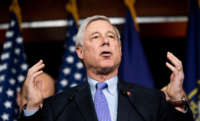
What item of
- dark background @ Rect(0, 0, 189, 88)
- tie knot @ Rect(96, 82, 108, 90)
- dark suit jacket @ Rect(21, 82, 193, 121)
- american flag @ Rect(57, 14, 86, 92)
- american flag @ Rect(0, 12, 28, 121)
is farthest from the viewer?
dark background @ Rect(0, 0, 189, 88)

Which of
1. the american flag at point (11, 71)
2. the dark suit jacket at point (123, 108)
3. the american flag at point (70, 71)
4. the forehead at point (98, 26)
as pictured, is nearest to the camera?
the dark suit jacket at point (123, 108)

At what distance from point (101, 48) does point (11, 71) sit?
169 cm

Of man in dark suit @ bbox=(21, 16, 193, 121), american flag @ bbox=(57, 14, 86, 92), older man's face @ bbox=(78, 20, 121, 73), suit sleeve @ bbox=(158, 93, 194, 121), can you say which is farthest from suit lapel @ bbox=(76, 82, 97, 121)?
american flag @ bbox=(57, 14, 86, 92)

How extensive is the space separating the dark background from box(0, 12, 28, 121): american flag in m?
0.50

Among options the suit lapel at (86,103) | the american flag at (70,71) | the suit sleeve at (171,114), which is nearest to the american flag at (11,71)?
the american flag at (70,71)

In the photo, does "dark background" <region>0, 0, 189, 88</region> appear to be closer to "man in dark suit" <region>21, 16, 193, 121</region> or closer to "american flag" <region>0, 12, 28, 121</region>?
"american flag" <region>0, 12, 28, 121</region>

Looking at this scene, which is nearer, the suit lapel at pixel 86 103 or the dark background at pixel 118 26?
the suit lapel at pixel 86 103

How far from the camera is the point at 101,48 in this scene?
1.67 m

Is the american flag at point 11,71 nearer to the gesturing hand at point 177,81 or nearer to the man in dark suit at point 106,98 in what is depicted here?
the man in dark suit at point 106,98

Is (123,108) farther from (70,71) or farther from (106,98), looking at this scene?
(70,71)

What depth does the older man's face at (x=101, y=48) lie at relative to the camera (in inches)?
64.9

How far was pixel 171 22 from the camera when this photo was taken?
11.9 ft

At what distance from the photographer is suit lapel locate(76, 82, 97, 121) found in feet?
4.72

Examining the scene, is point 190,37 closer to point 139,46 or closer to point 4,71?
point 139,46
